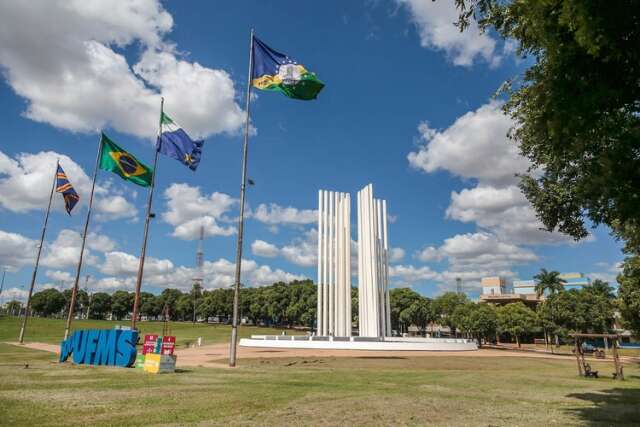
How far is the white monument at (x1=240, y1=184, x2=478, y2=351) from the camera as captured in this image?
52.2 meters

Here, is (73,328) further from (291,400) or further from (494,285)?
(494,285)

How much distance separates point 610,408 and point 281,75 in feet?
71.5

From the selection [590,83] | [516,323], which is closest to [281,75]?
[590,83]

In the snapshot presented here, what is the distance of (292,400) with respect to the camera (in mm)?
13000

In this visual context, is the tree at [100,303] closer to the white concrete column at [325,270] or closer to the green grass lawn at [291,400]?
the white concrete column at [325,270]

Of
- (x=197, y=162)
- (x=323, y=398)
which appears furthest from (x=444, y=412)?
(x=197, y=162)

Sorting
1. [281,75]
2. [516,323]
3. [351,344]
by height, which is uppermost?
[281,75]

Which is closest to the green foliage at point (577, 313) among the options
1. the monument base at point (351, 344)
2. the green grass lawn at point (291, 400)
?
the monument base at point (351, 344)

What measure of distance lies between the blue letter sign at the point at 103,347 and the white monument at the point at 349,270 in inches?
1119

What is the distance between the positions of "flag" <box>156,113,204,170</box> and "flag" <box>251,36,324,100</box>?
710cm

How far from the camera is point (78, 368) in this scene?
20625mm

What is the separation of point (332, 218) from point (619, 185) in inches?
1795

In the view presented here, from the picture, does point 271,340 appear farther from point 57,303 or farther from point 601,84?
point 57,303

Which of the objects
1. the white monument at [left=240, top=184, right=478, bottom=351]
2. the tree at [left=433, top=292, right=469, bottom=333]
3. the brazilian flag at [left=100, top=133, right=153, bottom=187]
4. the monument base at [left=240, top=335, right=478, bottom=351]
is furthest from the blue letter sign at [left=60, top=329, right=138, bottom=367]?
the tree at [left=433, top=292, right=469, bottom=333]
